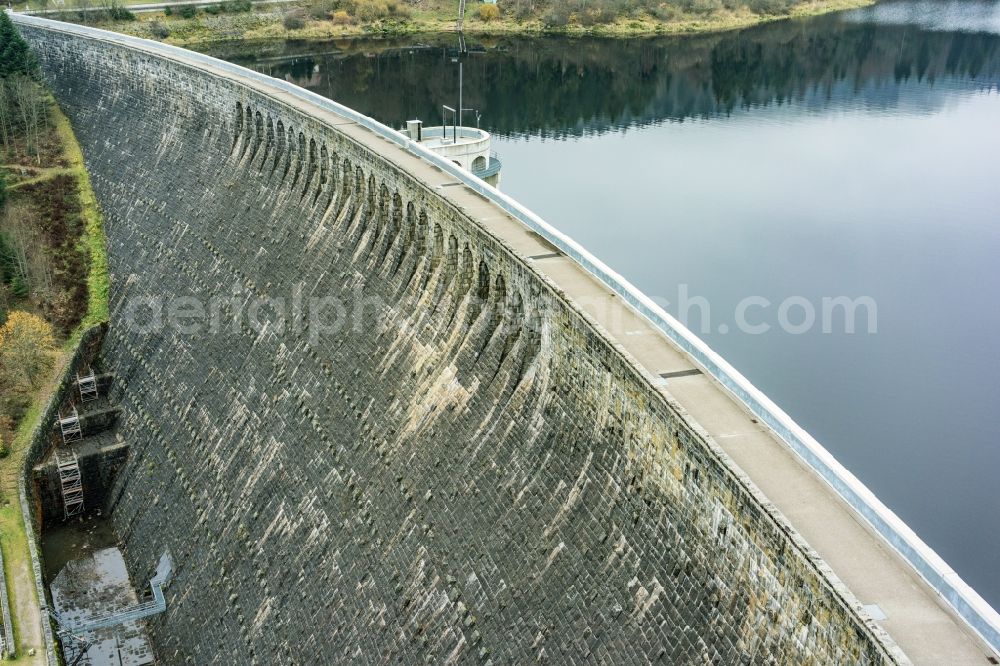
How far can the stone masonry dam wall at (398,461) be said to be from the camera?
2036 centimetres

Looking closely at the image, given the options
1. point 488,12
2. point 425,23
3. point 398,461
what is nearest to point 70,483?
point 398,461

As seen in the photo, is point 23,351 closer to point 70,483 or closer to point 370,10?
point 70,483

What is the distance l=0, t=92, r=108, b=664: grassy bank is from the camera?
110ft

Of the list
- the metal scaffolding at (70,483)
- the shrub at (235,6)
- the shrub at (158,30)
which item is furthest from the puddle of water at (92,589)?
the shrub at (235,6)

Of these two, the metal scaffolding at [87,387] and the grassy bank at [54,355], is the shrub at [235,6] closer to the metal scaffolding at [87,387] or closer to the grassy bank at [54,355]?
the grassy bank at [54,355]

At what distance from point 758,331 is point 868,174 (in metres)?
24.8

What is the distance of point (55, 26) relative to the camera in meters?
77.8

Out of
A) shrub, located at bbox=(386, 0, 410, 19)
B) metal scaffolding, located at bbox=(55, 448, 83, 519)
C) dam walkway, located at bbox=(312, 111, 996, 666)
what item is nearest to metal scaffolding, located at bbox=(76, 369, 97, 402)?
metal scaffolding, located at bbox=(55, 448, 83, 519)

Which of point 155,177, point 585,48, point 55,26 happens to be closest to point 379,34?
point 585,48

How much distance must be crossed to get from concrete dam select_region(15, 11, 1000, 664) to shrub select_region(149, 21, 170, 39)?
67.9 meters

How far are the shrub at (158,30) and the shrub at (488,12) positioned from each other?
39321 mm

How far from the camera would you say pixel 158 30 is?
4589 inches

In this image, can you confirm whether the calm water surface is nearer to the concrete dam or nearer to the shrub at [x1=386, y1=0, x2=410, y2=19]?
the shrub at [x1=386, y1=0, x2=410, y2=19]

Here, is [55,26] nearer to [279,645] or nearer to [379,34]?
[379,34]
